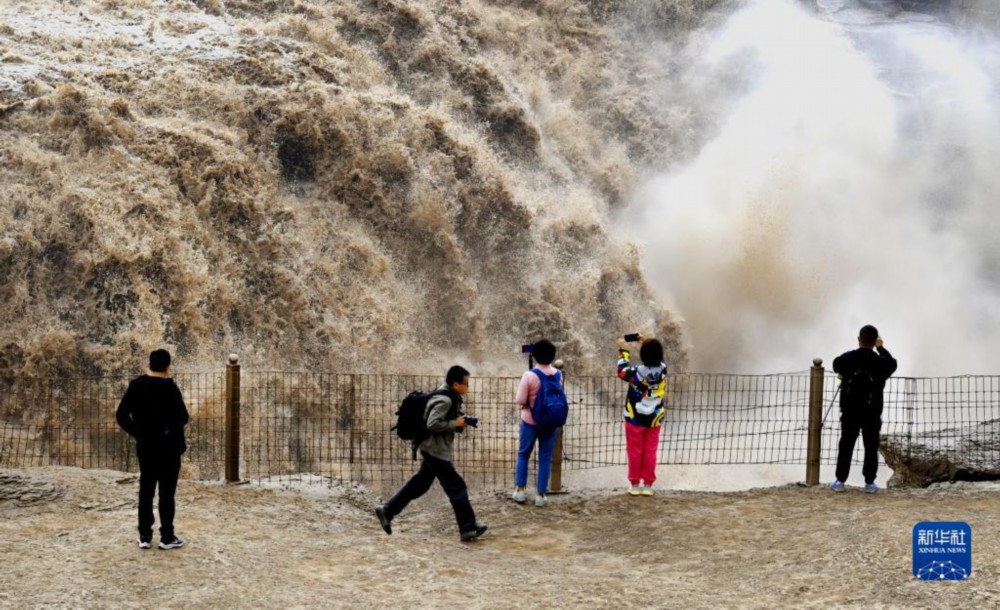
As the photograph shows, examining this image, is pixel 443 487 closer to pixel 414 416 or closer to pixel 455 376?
pixel 414 416

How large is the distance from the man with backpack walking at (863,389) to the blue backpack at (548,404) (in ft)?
6.99

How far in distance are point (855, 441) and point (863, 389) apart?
0.44m

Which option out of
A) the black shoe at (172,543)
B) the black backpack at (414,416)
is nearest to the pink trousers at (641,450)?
the black backpack at (414,416)

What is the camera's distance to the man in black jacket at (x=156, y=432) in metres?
6.78

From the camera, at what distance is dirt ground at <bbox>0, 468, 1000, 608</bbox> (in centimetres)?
630

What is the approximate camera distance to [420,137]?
1770 centimetres

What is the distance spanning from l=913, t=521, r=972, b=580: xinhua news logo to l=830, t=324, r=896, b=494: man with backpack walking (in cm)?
228

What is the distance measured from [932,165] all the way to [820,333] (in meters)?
5.25

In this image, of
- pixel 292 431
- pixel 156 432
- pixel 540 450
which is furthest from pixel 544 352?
pixel 292 431

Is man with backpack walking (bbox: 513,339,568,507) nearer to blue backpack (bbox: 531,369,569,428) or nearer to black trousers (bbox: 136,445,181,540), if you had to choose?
blue backpack (bbox: 531,369,569,428)

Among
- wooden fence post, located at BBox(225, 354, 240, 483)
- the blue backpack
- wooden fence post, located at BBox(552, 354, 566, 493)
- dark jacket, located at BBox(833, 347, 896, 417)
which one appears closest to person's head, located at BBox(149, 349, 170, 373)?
wooden fence post, located at BBox(225, 354, 240, 483)

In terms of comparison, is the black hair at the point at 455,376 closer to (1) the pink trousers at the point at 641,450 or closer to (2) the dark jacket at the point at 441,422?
(2) the dark jacket at the point at 441,422

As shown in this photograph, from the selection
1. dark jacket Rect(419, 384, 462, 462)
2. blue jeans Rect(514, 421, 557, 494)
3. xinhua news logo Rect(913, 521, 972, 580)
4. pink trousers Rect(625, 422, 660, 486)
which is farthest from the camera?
pink trousers Rect(625, 422, 660, 486)

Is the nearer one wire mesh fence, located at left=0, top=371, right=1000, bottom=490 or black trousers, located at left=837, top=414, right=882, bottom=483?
black trousers, located at left=837, top=414, right=882, bottom=483
